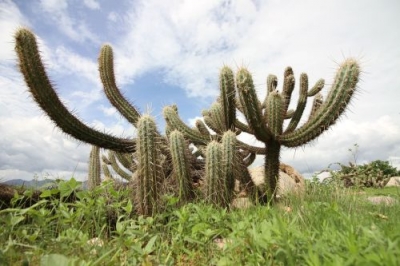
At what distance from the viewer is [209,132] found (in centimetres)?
743

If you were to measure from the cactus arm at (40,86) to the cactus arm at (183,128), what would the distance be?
1.82 m

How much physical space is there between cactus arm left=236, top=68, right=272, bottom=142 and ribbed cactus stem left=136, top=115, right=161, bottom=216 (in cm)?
176

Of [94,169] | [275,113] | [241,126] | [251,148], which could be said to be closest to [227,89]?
[275,113]

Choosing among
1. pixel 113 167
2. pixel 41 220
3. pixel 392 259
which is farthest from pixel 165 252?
pixel 113 167

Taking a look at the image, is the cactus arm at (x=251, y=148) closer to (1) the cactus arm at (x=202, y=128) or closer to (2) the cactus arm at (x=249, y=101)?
(1) the cactus arm at (x=202, y=128)

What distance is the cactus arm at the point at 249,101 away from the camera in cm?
592

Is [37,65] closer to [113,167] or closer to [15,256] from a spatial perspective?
[15,256]

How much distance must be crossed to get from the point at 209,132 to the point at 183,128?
0.62 metres

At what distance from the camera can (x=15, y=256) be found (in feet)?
7.50

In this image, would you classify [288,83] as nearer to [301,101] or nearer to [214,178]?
[301,101]

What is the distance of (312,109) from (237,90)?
176 centimetres

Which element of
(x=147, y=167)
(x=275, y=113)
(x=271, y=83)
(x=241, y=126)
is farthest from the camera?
(x=271, y=83)

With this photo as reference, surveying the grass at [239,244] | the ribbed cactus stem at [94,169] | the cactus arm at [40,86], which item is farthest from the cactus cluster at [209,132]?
the ribbed cactus stem at [94,169]

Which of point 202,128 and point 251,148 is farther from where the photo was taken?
point 202,128
